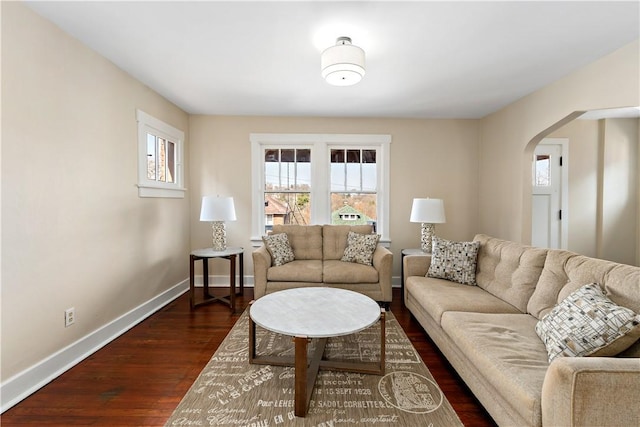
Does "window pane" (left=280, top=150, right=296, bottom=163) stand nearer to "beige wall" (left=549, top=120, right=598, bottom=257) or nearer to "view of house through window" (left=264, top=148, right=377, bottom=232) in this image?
"view of house through window" (left=264, top=148, right=377, bottom=232)

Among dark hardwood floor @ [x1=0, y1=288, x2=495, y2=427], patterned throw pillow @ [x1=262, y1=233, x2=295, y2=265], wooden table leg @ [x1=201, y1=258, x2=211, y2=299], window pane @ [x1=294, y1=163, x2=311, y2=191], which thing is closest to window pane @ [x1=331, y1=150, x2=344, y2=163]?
window pane @ [x1=294, y1=163, x2=311, y2=191]

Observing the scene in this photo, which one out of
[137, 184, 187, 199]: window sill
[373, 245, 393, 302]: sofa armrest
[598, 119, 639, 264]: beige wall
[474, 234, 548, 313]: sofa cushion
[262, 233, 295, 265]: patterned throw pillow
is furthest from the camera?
[598, 119, 639, 264]: beige wall

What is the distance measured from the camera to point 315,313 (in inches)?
78.2

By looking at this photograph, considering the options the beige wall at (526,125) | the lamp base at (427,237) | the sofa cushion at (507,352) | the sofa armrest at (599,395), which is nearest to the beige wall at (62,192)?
the sofa cushion at (507,352)

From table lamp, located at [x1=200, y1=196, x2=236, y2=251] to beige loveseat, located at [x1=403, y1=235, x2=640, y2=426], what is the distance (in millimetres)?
2193

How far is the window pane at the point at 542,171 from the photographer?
4.02 metres

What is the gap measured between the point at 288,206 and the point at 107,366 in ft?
8.95

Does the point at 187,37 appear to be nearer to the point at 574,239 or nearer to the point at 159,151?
the point at 159,151

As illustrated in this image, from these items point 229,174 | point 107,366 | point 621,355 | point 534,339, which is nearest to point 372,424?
point 534,339

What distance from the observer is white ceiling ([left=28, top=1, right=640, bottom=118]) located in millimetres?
1829

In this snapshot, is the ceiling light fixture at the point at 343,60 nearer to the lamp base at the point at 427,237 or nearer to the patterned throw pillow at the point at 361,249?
the patterned throw pillow at the point at 361,249

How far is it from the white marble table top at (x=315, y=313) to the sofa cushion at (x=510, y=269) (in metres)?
1.12

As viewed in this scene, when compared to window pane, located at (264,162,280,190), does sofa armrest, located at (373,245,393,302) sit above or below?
below

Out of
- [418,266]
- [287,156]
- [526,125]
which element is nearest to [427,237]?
[418,266]
